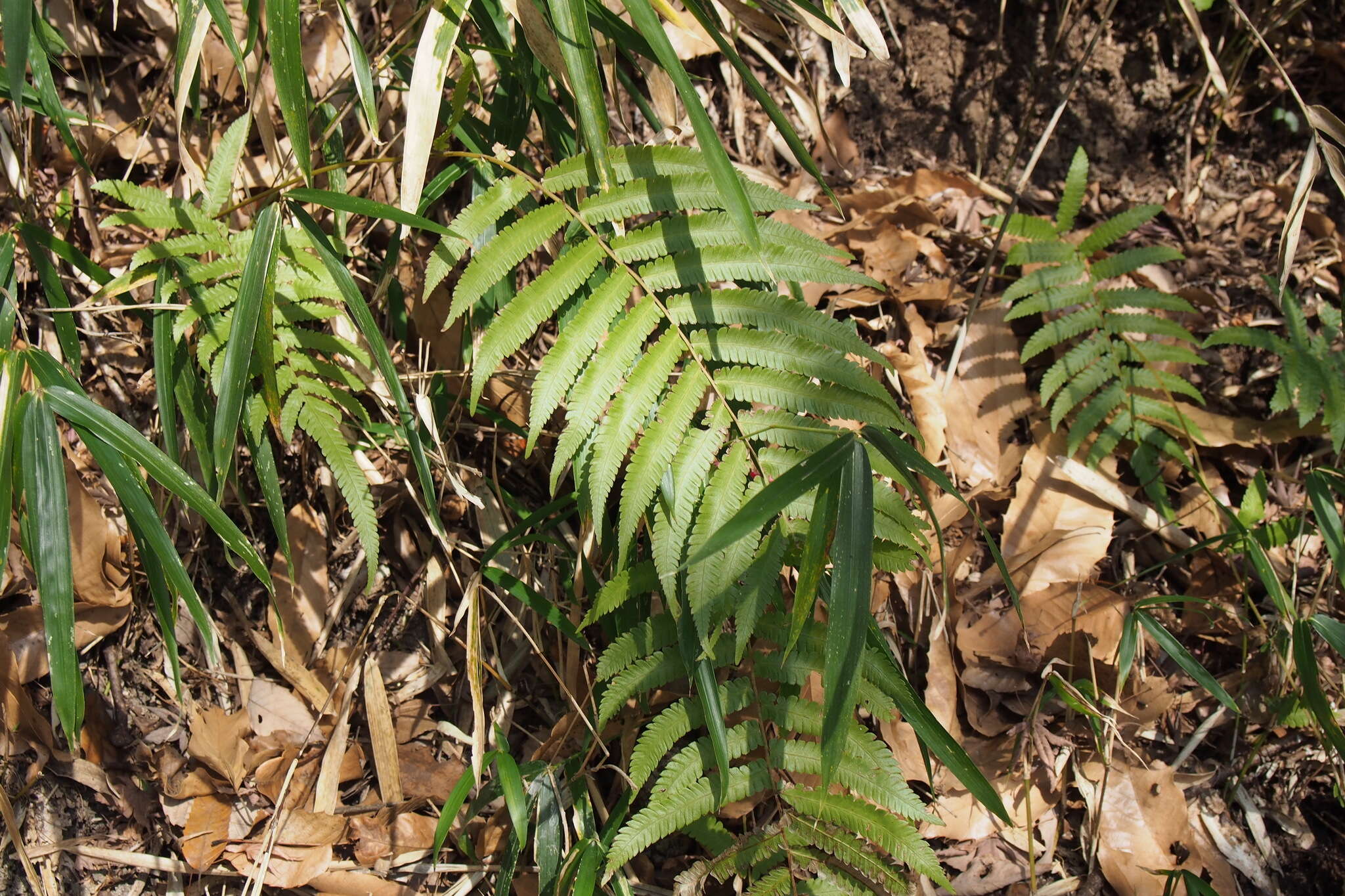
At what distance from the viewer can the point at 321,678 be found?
6.33 feet

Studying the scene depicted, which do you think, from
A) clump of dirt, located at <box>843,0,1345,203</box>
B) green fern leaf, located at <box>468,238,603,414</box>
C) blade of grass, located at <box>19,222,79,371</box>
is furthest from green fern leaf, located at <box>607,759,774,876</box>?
clump of dirt, located at <box>843,0,1345,203</box>

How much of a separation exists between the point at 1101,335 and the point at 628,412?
136 centimetres

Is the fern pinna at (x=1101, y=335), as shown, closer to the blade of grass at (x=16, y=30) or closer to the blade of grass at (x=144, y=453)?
the blade of grass at (x=144, y=453)

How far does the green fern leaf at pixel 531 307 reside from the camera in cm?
145

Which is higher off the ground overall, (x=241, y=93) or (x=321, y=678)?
(x=241, y=93)

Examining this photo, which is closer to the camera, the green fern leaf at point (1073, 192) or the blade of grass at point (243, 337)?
the blade of grass at point (243, 337)

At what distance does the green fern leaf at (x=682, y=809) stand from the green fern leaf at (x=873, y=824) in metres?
0.07

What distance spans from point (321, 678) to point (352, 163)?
1067 millimetres

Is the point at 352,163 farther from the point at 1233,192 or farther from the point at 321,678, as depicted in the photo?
the point at 1233,192

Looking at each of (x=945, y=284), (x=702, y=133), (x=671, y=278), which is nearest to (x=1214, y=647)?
(x=945, y=284)

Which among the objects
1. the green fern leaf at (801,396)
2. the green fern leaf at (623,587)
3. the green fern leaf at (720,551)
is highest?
the green fern leaf at (801,396)

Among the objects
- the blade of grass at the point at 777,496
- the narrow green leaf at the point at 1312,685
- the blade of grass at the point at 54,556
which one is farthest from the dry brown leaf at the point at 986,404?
the blade of grass at the point at 54,556

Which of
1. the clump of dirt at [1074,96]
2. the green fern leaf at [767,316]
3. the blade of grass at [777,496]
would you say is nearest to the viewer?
the blade of grass at [777,496]

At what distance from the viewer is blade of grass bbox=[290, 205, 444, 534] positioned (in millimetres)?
1479
